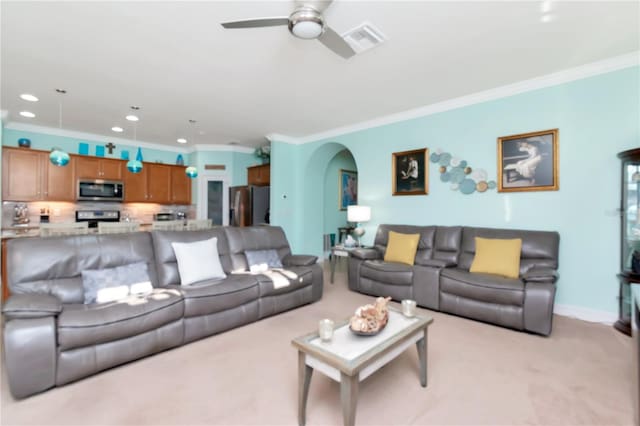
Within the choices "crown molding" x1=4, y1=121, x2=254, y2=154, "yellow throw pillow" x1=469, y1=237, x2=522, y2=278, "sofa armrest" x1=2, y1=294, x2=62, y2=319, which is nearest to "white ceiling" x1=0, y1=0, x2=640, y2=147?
"crown molding" x1=4, y1=121, x2=254, y2=154

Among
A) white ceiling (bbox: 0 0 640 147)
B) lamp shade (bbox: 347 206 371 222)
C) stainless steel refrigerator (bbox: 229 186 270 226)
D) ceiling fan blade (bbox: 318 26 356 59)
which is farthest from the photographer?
stainless steel refrigerator (bbox: 229 186 270 226)

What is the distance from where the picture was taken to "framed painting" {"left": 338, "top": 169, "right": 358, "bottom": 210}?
7.27 meters

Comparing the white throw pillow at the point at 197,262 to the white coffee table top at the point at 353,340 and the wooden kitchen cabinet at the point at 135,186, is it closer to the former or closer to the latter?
the white coffee table top at the point at 353,340

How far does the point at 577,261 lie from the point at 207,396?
3.76 m

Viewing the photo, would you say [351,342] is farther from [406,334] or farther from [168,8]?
[168,8]

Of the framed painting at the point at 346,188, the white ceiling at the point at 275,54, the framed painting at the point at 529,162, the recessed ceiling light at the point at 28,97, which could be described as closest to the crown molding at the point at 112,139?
the white ceiling at the point at 275,54

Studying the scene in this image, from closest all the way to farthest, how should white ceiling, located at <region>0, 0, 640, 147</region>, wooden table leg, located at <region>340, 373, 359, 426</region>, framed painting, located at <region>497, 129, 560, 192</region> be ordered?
wooden table leg, located at <region>340, 373, 359, 426</region>, white ceiling, located at <region>0, 0, 640, 147</region>, framed painting, located at <region>497, 129, 560, 192</region>

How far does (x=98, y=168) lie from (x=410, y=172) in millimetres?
5896

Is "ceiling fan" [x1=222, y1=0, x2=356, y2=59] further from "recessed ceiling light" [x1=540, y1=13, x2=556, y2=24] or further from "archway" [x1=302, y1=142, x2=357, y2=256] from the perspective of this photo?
"archway" [x1=302, y1=142, x2=357, y2=256]

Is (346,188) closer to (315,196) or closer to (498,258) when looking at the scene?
(315,196)

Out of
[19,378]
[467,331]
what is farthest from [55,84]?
[467,331]

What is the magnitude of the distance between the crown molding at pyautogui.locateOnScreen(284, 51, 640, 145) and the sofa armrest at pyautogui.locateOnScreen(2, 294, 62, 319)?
4.50m

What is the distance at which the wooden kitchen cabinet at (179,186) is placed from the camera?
6.72 m

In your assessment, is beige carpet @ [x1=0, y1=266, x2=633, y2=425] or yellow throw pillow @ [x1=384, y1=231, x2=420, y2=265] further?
yellow throw pillow @ [x1=384, y1=231, x2=420, y2=265]
